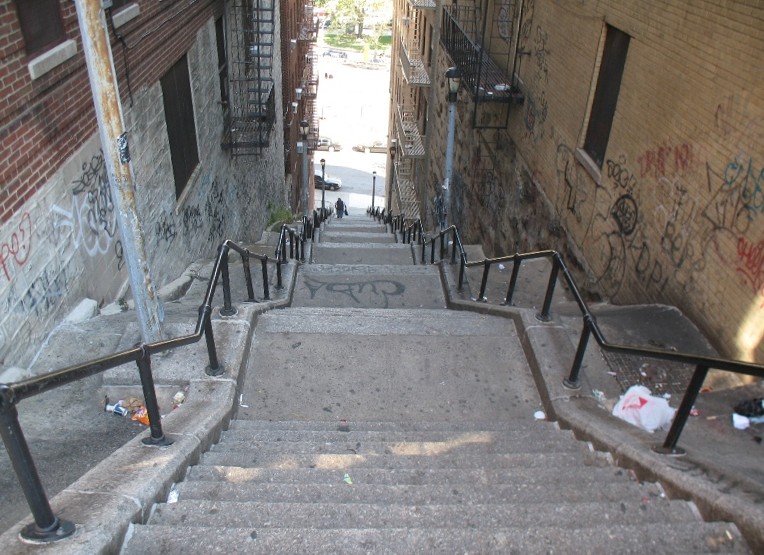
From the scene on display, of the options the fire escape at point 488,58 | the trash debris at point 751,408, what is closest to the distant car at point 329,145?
Answer: the fire escape at point 488,58

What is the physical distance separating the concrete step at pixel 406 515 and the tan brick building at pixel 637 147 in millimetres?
2446

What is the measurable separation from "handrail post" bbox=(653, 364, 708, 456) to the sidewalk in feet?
0.23

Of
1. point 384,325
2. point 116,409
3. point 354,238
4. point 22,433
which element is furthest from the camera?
point 354,238

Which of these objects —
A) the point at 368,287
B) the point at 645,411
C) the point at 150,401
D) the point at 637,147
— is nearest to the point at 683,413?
the point at 645,411

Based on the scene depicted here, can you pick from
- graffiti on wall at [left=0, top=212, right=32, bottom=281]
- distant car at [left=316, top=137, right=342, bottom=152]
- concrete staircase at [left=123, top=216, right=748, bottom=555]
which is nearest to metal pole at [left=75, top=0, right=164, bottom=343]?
graffiti on wall at [left=0, top=212, right=32, bottom=281]

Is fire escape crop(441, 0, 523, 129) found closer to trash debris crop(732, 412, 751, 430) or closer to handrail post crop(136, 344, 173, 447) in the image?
trash debris crop(732, 412, 751, 430)

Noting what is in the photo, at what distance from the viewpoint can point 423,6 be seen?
1858cm

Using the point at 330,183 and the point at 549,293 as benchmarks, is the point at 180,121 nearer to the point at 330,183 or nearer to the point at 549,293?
the point at 549,293

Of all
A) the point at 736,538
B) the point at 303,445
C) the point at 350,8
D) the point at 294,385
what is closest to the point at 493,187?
the point at 294,385

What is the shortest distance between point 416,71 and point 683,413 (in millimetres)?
18756

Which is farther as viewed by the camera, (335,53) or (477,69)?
(335,53)

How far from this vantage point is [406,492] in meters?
3.41

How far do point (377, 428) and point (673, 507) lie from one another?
2.21m

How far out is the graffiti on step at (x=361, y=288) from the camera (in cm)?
902
